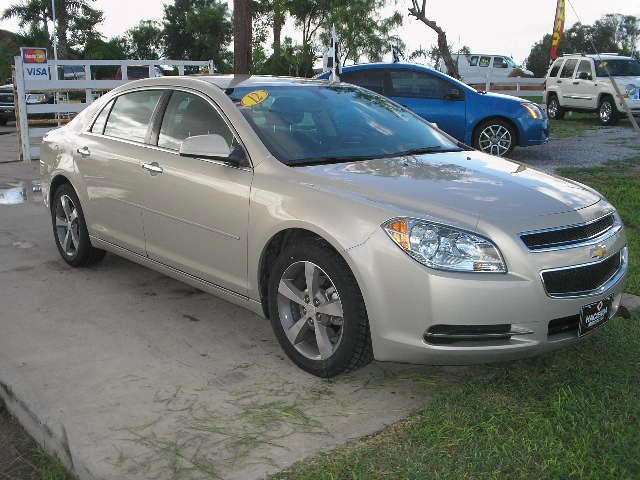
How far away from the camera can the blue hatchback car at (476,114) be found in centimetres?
1227

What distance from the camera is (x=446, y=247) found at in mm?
3350

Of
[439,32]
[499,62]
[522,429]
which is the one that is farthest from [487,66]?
[522,429]

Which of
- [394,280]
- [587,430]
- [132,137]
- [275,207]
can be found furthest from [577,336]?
[132,137]


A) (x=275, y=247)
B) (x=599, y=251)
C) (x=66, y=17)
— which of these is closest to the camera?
(x=599, y=251)

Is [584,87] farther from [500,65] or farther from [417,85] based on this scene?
[500,65]

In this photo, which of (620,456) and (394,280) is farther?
(394,280)

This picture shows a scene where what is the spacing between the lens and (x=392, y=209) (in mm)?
3502

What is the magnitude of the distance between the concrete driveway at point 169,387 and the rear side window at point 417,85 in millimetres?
8062

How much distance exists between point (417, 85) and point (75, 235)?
7972 millimetres

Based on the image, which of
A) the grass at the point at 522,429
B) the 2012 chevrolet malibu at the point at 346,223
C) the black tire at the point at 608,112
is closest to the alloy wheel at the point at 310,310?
the 2012 chevrolet malibu at the point at 346,223

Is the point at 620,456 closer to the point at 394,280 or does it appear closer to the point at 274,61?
the point at 394,280

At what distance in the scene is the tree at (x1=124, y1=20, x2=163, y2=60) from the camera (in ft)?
212

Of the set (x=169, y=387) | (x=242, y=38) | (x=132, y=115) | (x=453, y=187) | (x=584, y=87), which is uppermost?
(x=242, y=38)

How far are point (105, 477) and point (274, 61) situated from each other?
34.3 m
